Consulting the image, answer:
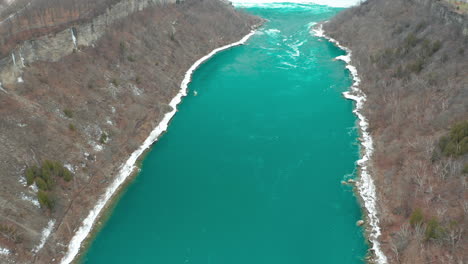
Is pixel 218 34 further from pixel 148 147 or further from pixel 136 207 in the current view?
pixel 136 207

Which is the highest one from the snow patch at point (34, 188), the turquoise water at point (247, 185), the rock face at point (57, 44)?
the rock face at point (57, 44)

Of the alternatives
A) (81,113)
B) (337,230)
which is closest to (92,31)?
(81,113)

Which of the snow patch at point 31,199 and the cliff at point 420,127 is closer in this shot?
the cliff at point 420,127

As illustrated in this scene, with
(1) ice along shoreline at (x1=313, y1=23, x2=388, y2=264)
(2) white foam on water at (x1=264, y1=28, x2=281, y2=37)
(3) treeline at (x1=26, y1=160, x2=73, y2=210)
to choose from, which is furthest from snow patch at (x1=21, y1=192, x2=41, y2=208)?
(2) white foam on water at (x1=264, y1=28, x2=281, y2=37)

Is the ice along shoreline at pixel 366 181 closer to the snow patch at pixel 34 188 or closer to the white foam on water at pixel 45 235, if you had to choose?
the white foam on water at pixel 45 235

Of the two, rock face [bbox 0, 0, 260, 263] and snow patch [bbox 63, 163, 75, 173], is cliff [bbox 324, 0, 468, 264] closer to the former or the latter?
rock face [bbox 0, 0, 260, 263]

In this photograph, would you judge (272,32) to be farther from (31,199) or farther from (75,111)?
(31,199)

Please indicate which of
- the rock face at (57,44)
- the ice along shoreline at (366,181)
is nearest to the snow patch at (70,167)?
the rock face at (57,44)
